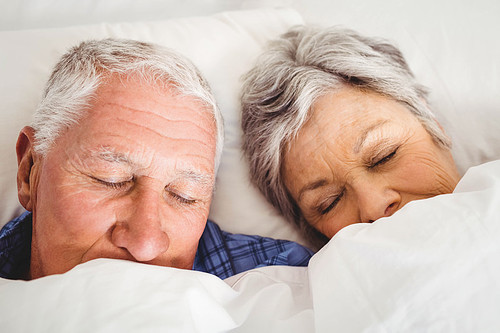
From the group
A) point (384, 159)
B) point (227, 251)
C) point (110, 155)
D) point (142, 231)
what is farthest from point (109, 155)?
point (384, 159)

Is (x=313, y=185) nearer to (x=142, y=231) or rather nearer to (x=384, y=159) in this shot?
(x=384, y=159)

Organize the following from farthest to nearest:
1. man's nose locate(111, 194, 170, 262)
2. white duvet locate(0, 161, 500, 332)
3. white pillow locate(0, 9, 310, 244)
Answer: white pillow locate(0, 9, 310, 244), man's nose locate(111, 194, 170, 262), white duvet locate(0, 161, 500, 332)

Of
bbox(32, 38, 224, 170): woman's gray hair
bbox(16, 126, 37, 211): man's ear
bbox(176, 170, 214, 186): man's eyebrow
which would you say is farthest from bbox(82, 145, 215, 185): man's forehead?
bbox(16, 126, 37, 211): man's ear

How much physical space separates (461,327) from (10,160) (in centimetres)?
137

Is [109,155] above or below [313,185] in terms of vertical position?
above

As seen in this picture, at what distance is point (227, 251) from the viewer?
4.41 feet

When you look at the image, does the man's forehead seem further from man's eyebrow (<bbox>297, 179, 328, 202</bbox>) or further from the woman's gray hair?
man's eyebrow (<bbox>297, 179, 328, 202</bbox>)

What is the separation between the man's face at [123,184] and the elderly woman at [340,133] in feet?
1.01

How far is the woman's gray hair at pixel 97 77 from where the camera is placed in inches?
42.5

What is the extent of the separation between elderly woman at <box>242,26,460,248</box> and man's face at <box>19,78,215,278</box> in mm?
308

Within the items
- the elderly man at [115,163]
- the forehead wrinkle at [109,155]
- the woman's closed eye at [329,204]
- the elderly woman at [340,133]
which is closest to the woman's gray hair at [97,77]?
the elderly man at [115,163]

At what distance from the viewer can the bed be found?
0.77 meters

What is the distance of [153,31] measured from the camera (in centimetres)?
162

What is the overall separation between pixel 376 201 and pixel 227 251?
500mm
